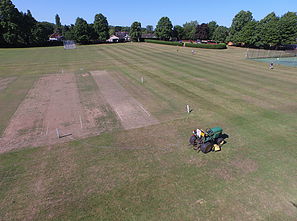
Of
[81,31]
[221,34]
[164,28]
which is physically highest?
[164,28]

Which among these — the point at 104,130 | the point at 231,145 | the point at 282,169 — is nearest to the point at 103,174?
the point at 104,130

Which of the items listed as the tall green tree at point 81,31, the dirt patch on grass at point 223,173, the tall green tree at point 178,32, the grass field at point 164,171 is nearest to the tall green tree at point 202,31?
the tall green tree at point 178,32

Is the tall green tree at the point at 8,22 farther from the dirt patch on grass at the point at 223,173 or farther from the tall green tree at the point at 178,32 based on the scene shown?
the dirt patch on grass at the point at 223,173

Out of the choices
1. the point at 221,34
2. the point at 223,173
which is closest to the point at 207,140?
the point at 223,173

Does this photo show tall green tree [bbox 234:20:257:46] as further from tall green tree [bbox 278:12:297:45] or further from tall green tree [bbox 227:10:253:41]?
tall green tree [bbox 278:12:297:45]

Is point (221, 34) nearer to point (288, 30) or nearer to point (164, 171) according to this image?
point (288, 30)

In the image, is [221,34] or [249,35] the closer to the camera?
[249,35]

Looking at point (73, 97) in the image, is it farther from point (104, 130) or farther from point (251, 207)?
point (251, 207)
